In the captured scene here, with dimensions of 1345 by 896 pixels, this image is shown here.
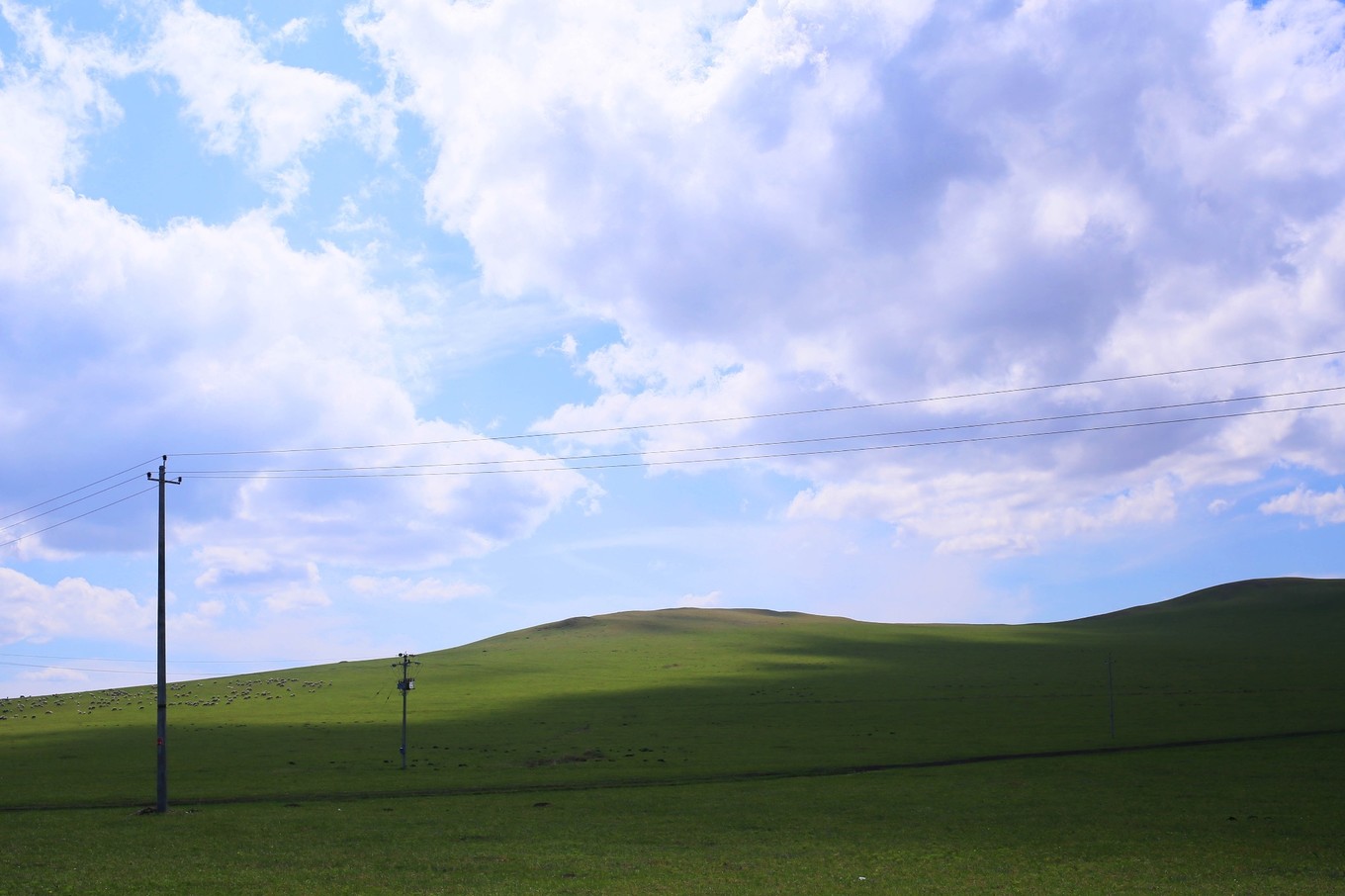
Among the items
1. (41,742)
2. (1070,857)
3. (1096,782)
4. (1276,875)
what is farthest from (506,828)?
(41,742)

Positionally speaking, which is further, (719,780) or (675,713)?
(675,713)

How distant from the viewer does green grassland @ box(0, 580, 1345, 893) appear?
31.2 m

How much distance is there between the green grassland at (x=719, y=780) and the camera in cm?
3119

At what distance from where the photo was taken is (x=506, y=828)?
41.2 metres

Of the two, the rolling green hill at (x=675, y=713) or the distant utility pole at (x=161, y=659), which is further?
the rolling green hill at (x=675, y=713)

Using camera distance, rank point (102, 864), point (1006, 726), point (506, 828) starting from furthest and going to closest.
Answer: point (1006, 726)
point (506, 828)
point (102, 864)

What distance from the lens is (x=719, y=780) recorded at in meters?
61.5

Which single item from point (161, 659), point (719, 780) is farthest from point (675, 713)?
point (161, 659)

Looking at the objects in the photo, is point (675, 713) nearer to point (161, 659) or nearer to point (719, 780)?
point (719, 780)

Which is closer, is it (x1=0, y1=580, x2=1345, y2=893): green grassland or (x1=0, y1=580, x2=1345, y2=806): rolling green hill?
(x1=0, y1=580, x2=1345, y2=893): green grassland

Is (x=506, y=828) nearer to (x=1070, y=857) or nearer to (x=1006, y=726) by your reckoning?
(x=1070, y=857)

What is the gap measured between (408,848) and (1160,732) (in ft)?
228

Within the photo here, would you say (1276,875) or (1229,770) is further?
(1229,770)

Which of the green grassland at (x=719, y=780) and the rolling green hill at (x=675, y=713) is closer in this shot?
the green grassland at (x=719, y=780)
